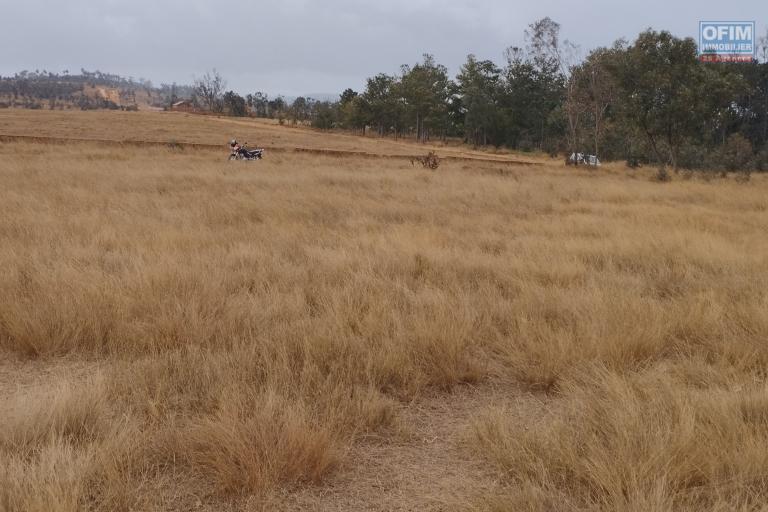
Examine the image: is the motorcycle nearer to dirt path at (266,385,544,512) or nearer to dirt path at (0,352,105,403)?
dirt path at (0,352,105,403)

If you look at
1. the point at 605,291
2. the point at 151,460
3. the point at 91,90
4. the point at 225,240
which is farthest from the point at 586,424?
the point at 91,90

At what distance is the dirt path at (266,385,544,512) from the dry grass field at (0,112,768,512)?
0.5 inches

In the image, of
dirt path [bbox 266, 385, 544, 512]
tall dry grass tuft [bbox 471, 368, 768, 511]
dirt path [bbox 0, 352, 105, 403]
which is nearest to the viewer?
tall dry grass tuft [bbox 471, 368, 768, 511]

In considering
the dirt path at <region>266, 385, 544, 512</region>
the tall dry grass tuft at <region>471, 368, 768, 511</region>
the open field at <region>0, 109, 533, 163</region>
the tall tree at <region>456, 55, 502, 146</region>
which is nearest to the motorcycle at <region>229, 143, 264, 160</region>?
the open field at <region>0, 109, 533, 163</region>

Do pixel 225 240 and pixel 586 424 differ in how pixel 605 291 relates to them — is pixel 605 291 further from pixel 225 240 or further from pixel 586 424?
pixel 225 240

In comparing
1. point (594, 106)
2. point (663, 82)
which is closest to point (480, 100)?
point (594, 106)

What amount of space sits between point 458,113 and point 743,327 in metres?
66.8

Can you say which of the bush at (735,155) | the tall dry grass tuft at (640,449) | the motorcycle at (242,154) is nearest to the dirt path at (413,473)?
the tall dry grass tuft at (640,449)

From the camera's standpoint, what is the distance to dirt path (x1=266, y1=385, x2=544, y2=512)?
2.29m

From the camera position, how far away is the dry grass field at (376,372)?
2.30 meters

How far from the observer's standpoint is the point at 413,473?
252 cm

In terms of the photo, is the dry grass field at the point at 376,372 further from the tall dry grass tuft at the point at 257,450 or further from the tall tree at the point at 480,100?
the tall tree at the point at 480,100

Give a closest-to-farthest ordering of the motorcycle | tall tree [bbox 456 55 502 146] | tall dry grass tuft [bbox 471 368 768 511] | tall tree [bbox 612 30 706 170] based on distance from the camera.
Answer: tall dry grass tuft [bbox 471 368 768 511] → the motorcycle → tall tree [bbox 612 30 706 170] → tall tree [bbox 456 55 502 146]

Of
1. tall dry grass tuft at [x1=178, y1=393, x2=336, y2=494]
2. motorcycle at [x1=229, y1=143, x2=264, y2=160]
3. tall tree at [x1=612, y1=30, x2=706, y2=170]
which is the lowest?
tall dry grass tuft at [x1=178, y1=393, x2=336, y2=494]
